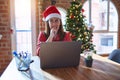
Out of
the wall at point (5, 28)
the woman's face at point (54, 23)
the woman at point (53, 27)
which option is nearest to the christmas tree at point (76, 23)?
the wall at point (5, 28)

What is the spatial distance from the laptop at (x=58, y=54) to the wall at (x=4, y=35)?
9.35 feet

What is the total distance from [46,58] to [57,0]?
3.31 meters

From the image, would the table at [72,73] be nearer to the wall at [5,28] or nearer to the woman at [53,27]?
the woman at [53,27]

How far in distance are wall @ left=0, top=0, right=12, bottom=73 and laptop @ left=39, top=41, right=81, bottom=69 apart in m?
2.85

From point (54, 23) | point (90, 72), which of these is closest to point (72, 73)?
point (90, 72)

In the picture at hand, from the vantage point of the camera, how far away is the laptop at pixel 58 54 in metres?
1.69

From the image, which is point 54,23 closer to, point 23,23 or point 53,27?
point 53,27

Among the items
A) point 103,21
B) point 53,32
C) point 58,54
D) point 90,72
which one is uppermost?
point 103,21

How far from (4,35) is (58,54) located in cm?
294

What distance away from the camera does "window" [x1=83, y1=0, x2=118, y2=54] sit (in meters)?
5.46

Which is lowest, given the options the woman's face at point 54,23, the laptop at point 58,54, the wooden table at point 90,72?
the wooden table at point 90,72

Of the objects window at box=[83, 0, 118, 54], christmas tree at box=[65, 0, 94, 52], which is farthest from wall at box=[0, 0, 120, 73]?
window at box=[83, 0, 118, 54]

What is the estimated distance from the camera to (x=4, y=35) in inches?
171

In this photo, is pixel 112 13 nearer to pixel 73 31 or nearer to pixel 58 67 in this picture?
pixel 73 31
